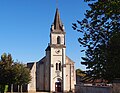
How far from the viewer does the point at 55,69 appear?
75.5 metres

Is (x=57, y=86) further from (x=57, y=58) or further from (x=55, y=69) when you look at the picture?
(x=57, y=58)

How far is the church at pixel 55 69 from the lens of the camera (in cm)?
7512

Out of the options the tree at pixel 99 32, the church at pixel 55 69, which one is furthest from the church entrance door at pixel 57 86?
the tree at pixel 99 32

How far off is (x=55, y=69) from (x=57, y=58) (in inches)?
105

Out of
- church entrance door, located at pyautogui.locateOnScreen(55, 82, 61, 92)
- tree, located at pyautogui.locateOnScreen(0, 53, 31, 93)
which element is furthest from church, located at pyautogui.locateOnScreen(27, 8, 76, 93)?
tree, located at pyautogui.locateOnScreen(0, 53, 31, 93)

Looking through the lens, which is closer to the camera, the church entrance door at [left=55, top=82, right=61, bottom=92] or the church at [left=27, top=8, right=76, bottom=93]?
the church at [left=27, top=8, right=76, bottom=93]

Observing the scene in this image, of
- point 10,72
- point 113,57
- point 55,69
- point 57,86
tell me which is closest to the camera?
point 113,57

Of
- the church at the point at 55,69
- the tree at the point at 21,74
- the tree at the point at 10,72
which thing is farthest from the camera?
the church at the point at 55,69

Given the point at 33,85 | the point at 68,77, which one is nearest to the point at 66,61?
the point at 68,77

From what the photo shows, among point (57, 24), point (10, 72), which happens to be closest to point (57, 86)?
→ point (57, 24)

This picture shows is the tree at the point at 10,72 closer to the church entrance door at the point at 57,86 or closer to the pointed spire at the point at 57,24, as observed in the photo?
the church entrance door at the point at 57,86

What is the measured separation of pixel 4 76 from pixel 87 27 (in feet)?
127

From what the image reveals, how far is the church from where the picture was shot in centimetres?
7512

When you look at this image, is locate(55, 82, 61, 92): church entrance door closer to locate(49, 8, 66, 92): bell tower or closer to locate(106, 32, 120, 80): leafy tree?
locate(49, 8, 66, 92): bell tower
